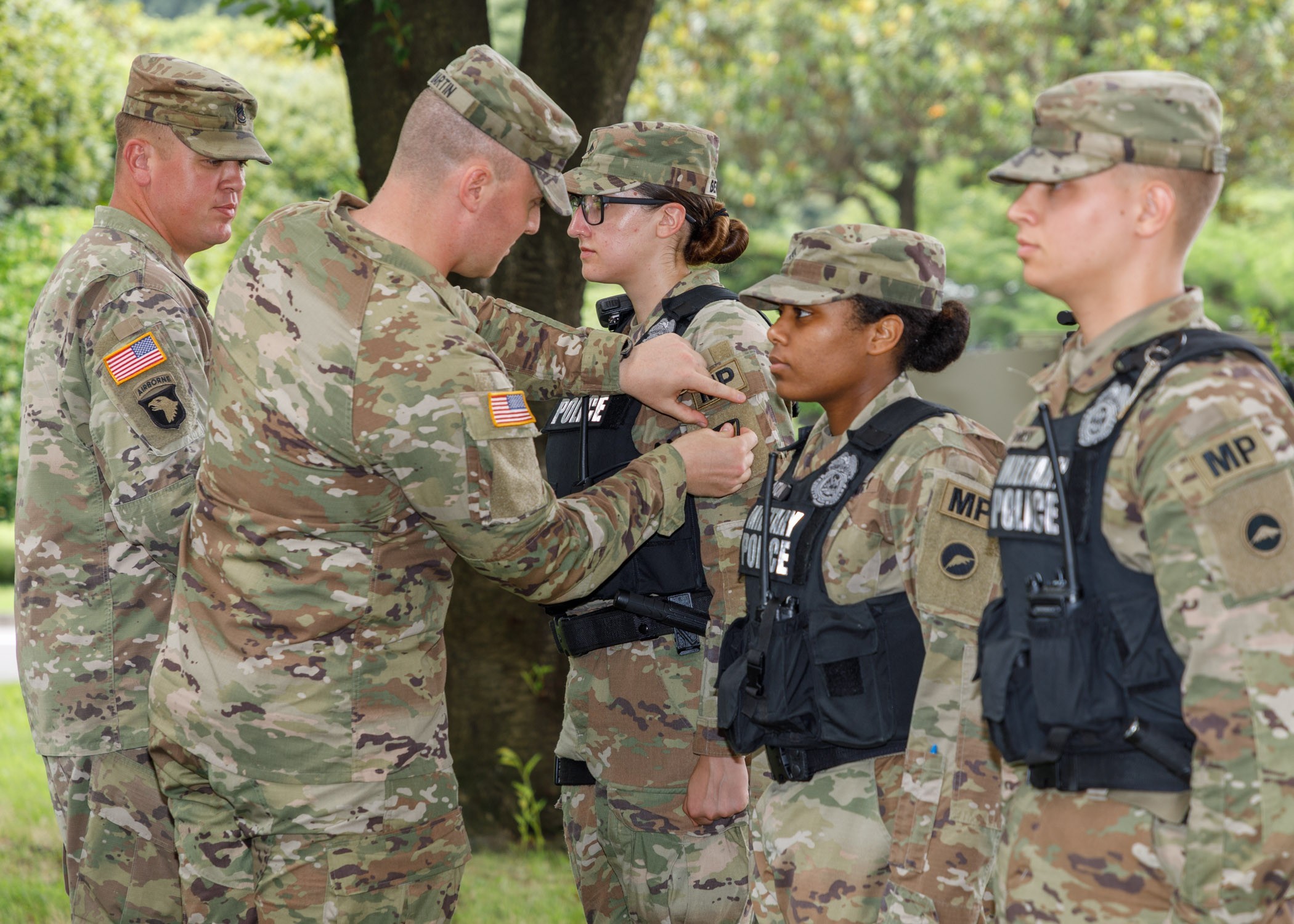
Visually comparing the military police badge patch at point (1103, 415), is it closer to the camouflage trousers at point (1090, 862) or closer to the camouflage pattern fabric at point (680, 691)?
the camouflage trousers at point (1090, 862)

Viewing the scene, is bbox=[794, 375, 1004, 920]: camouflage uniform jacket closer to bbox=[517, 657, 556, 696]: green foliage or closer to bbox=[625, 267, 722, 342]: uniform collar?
bbox=[625, 267, 722, 342]: uniform collar

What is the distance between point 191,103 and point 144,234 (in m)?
0.40

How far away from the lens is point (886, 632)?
8.32ft

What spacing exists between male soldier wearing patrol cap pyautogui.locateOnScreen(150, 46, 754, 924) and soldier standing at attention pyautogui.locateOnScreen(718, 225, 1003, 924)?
0.49 meters

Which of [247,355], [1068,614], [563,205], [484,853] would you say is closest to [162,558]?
[247,355]

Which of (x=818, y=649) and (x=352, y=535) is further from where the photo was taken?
(x=352, y=535)

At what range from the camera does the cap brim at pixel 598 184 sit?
3.41 m

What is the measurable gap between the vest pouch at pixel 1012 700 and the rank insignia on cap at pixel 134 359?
2143mm

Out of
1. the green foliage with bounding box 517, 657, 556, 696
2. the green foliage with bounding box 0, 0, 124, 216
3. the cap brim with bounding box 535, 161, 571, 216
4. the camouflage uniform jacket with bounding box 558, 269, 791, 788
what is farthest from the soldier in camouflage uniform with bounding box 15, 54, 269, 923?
the green foliage with bounding box 0, 0, 124, 216

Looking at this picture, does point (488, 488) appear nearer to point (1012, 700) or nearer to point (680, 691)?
point (680, 691)

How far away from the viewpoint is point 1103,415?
6.45ft

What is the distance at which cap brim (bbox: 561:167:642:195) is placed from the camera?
3410mm

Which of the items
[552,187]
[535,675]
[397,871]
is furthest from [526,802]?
[552,187]

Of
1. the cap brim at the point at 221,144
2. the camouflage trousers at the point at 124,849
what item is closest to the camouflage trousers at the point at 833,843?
the camouflage trousers at the point at 124,849
